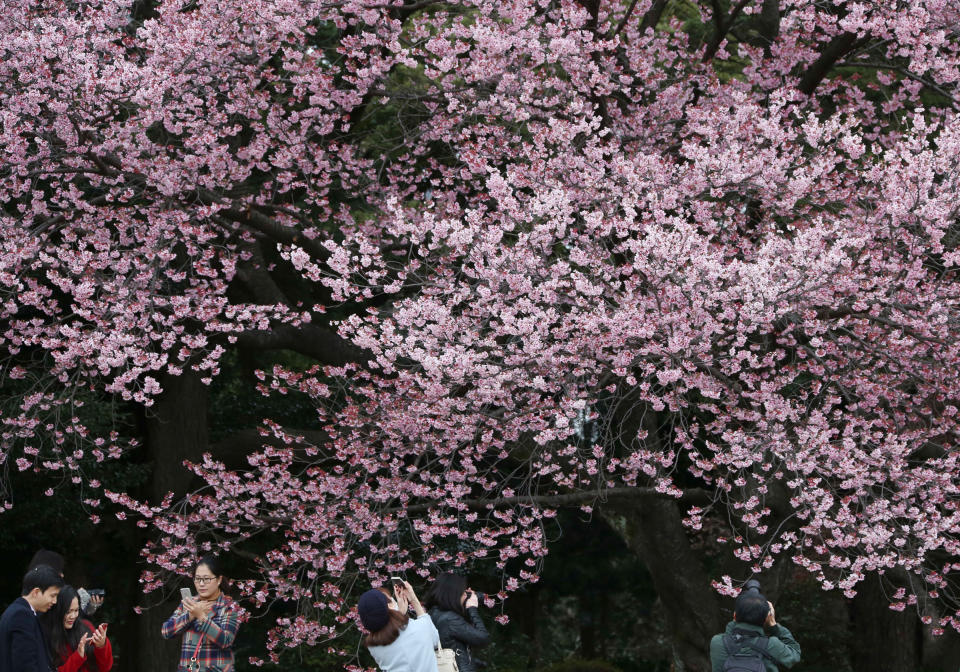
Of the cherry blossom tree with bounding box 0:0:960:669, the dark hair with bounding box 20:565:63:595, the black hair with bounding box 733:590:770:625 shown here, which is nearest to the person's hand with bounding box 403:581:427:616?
the dark hair with bounding box 20:565:63:595

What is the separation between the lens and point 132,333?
876 centimetres

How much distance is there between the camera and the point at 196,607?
5266mm

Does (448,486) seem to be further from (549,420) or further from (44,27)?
(44,27)

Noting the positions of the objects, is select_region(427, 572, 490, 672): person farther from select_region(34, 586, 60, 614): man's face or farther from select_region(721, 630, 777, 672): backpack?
select_region(34, 586, 60, 614): man's face

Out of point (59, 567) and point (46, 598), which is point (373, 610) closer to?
point (46, 598)

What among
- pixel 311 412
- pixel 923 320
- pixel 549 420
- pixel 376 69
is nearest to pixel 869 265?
pixel 923 320

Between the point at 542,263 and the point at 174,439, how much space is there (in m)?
6.31

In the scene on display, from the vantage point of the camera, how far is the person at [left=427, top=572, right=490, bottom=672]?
5.37 meters

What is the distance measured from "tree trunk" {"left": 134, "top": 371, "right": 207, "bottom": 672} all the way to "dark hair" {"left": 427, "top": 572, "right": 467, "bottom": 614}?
6.94m

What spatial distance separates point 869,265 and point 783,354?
0.91 meters

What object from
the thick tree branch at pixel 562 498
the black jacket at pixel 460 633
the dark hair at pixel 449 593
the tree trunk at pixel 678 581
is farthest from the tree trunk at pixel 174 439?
the black jacket at pixel 460 633

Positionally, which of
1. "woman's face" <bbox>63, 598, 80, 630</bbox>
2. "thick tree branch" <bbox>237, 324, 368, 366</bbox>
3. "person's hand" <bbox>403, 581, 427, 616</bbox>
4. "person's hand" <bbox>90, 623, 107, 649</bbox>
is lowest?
"person's hand" <bbox>90, 623, 107, 649</bbox>

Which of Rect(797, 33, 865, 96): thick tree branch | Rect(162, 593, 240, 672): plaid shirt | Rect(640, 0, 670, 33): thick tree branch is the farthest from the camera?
Rect(640, 0, 670, 33): thick tree branch

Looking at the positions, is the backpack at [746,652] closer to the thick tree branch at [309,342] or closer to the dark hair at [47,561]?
the dark hair at [47,561]
